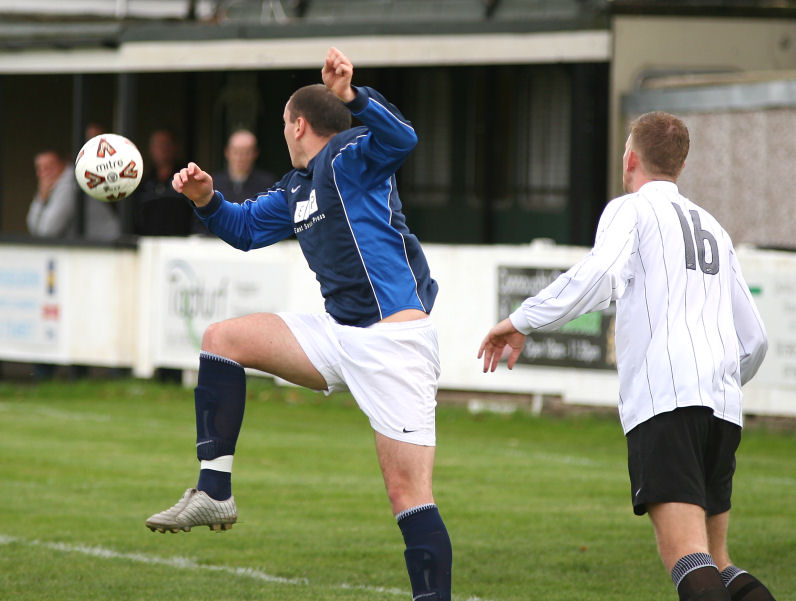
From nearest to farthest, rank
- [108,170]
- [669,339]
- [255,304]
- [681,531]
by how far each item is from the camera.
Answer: [681,531] → [669,339] → [108,170] → [255,304]

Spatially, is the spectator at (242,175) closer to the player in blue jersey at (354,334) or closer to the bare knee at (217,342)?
the player in blue jersey at (354,334)

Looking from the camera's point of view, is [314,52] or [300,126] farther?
[314,52]

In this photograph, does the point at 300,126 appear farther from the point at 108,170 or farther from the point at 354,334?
the point at 108,170

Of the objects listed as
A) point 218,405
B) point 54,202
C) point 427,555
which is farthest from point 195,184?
point 54,202

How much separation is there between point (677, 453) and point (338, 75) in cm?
192

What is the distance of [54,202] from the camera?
18109mm

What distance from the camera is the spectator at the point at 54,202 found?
18016 mm

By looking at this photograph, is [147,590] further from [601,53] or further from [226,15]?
[226,15]

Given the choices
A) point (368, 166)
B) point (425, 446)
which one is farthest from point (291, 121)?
point (425, 446)

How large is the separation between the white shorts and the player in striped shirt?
1.80ft

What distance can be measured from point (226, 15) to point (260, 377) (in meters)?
7.16

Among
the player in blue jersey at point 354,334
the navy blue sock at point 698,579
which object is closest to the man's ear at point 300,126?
the player in blue jersey at point 354,334

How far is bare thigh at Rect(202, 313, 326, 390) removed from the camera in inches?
251

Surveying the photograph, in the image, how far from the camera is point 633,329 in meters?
5.62
